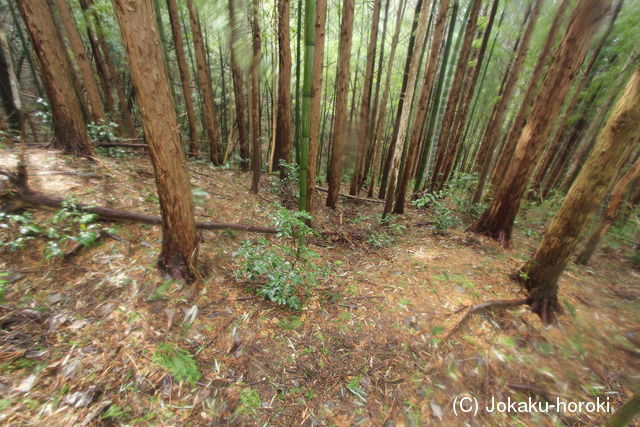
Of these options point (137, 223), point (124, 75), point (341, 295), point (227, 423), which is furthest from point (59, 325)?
point (124, 75)

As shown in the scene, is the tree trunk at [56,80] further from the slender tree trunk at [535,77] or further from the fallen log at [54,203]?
the slender tree trunk at [535,77]

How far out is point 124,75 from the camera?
1028 centimetres

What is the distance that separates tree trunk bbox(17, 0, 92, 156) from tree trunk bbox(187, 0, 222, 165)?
2.70 metres

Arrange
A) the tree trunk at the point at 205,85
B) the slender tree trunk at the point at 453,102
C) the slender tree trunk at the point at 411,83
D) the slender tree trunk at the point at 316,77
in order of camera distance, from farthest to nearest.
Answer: the slender tree trunk at the point at 453,102 < the tree trunk at the point at 205,85 < the slender tree trunk at the point at 411,83 < the slender tree trunk at the point at 316,77

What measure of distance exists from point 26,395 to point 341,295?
2.68 metres

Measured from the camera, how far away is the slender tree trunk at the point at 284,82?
514 centimetres

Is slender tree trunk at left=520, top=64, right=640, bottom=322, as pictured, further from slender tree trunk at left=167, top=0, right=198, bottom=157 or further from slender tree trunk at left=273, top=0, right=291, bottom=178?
slender tree trunk at left=167, top=0, right=198, bottom=157

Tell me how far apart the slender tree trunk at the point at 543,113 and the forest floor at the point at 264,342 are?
4.17 ft

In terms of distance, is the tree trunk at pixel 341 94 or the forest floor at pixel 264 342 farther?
the tree trunk at pixel 341 94

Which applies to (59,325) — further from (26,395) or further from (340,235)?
(340,235)

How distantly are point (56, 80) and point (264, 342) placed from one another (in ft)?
15.0

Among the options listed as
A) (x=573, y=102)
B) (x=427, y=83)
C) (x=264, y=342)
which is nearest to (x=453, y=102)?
(x=427, y=83)

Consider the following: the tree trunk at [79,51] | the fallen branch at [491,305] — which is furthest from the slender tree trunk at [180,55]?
the fallen branch at [491,305]

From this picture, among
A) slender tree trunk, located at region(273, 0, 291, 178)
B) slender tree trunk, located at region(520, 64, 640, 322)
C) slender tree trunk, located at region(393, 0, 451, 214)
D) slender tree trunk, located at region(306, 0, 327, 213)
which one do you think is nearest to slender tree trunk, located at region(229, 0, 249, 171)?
slender tree trunk, located at region(273, 0, 291, 178)
